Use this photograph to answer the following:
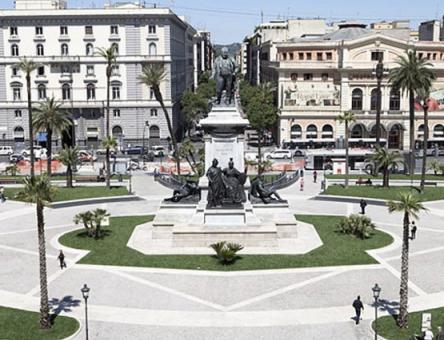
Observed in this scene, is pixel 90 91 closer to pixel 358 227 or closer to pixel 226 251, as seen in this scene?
pixel 358 227

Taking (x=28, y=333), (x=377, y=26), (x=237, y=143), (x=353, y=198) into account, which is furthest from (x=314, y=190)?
(x=377, y=26)

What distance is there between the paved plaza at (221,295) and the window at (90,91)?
55438 millimetres

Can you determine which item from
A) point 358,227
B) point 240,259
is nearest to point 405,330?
point 240,259

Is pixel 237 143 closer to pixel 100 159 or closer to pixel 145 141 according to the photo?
pixel 100 159

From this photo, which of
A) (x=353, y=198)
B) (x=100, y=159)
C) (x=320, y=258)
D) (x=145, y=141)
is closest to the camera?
(x=320, y=258)

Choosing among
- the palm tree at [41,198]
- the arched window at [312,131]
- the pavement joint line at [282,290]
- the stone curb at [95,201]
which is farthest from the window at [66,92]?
the palm tree at [41,198]

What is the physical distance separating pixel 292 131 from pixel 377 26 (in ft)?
166

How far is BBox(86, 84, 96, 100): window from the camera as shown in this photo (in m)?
93.8

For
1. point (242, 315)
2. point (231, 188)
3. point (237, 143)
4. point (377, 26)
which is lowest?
point (242, 315)

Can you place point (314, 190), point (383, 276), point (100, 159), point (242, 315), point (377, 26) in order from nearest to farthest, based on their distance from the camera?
1. point (242, 315)
2. point (383, 276)
3. point (314, 190)
4. point (100, 159)
5. point (377, 26)

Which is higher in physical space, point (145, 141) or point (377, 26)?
point (377, 26)

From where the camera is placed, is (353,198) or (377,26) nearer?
(353,198)

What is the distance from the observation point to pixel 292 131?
326ft

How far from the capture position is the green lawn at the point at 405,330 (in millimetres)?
25828
